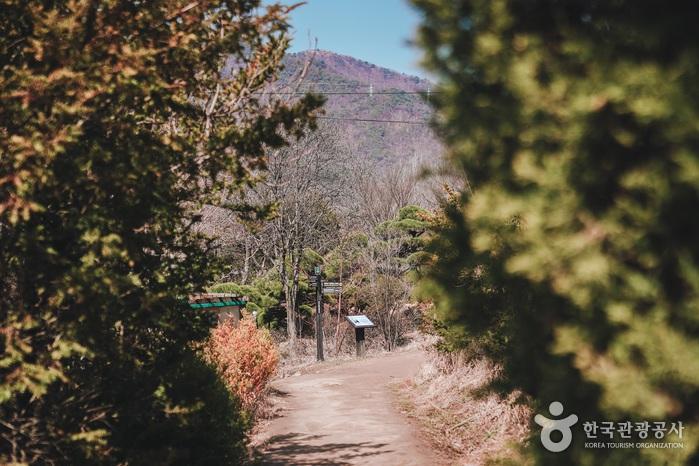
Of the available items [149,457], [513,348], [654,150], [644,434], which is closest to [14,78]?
[149,457]

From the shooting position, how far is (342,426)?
11125mm

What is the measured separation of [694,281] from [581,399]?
69cm

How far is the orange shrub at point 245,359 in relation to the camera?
37.3 feet

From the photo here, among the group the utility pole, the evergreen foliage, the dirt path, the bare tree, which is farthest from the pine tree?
the bare tree

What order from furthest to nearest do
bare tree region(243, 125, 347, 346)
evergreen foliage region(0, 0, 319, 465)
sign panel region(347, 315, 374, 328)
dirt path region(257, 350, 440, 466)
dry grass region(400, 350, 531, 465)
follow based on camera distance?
1. bare tree region(243, 125, 347, 346)
2. sign panel region(347, 315, 374, 328)
3. dry grass region(400, 350, 531, 465)
4. dirt path region(257, 350, 440, 466)
5. evergreen foliage region(0, 0, 319, 465)

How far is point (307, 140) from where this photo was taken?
25.7 meters

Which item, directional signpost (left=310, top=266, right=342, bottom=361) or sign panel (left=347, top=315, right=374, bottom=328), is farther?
sign panel (left=347, top=315, right=374, bottom=328)

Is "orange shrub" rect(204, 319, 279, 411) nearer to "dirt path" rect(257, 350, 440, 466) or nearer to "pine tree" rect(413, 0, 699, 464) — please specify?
"dirt path" rect(257, 350, 440, 466)

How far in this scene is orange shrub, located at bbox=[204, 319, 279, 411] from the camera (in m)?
11.4

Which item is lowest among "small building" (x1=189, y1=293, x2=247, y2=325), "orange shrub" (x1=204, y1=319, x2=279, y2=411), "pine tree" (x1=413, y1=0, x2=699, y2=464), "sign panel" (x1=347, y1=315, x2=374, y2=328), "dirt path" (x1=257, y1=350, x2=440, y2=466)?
"dirt path" (x1=257, y1=350, x2=440, y2=466)

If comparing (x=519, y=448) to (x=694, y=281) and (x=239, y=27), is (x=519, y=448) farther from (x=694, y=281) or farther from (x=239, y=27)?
(x=239, y=27)

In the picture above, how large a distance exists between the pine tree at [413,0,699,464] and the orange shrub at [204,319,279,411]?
898cm

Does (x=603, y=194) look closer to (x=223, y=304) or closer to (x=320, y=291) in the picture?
(x=223, y=304)

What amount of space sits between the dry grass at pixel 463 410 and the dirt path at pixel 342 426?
0.42 meters
